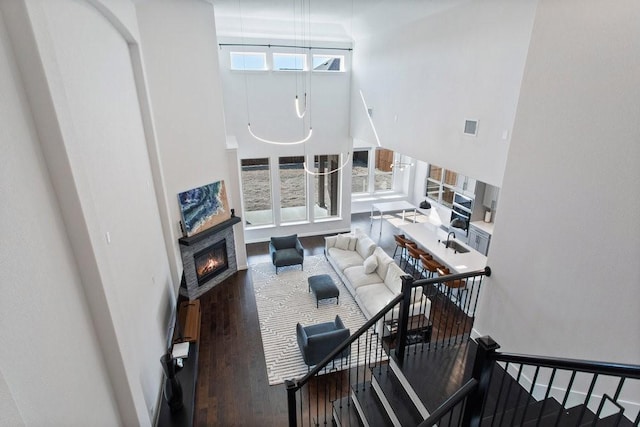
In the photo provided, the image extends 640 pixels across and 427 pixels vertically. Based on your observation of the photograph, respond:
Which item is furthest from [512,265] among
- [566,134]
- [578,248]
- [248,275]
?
[248,275]

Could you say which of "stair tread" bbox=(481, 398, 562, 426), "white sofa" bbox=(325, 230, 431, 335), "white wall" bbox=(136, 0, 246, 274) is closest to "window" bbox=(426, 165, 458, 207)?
"white sofa" bbox=(325, 230, 431, 335)

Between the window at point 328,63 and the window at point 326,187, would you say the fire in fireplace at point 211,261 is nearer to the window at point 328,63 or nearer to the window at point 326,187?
the window at point 326,187

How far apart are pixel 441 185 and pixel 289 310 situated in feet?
22.2

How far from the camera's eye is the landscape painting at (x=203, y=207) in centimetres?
691

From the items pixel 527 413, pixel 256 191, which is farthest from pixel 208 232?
pixel 527 413

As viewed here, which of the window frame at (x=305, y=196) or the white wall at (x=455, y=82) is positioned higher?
the white wall at (x=455, y=82)

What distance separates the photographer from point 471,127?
5.27m

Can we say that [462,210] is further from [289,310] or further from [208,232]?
[208,232]

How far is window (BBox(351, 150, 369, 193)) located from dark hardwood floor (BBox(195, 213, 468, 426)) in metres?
5.79

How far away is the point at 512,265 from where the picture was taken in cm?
349

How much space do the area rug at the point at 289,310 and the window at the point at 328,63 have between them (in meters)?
5.22

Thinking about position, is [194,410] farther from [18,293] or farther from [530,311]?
[530,311]

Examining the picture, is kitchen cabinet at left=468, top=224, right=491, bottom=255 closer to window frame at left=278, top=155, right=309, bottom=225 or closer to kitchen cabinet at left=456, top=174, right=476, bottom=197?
kitchen cabinet at left=456, top=174, right=476, bottom=197

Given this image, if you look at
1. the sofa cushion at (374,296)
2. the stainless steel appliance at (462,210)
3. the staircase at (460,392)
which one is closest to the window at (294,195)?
the sofa cushion at (374,296)
